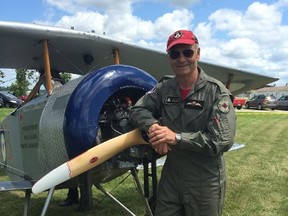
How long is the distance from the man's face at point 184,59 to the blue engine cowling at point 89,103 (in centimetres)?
88

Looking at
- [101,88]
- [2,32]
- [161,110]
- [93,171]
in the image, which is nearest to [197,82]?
[161,110]

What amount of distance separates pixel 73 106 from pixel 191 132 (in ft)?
3.76

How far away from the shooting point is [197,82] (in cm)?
269

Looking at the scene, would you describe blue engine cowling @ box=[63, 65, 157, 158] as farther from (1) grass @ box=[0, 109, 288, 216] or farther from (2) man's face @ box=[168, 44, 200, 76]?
(1) grass @ box=[0, 109, 288, 216]

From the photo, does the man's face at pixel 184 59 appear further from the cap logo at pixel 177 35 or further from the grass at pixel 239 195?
the grass at pixel 239 195

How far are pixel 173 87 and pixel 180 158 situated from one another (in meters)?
→ 0.48

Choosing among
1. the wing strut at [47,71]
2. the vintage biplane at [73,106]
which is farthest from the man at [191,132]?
Result: the wing strut at [47,71]

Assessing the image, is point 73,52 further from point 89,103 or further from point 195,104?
point 195,104

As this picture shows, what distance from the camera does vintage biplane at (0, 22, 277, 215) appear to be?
3355mm

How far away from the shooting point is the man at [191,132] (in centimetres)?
252

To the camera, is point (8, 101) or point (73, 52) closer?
point (73, 52)

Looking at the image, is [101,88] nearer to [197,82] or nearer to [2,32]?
[197,82]

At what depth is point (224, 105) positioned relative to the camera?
2568 mm

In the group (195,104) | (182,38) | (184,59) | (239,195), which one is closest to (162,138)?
(195,104)
